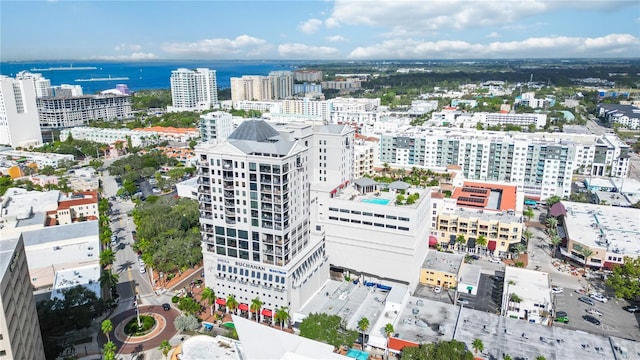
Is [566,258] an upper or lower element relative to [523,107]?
lower

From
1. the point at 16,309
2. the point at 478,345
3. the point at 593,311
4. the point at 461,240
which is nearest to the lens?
the point at 16,309

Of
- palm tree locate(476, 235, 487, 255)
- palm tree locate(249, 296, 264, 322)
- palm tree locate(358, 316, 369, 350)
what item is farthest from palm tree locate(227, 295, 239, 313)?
palm tree locate(476, 235, 487, 255)

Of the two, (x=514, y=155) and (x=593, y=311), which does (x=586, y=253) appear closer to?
(x=593, y=311)

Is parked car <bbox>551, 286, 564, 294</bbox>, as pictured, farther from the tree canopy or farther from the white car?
the tree canopy

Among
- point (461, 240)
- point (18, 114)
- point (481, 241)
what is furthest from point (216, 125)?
point (481, 241)

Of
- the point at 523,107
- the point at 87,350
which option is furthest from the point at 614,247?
the point at 523,107

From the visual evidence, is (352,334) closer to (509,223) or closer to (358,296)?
(358,296)

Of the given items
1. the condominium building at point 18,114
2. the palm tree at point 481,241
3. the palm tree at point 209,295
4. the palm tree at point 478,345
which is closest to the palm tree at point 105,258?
the palm tree at point 209,295
